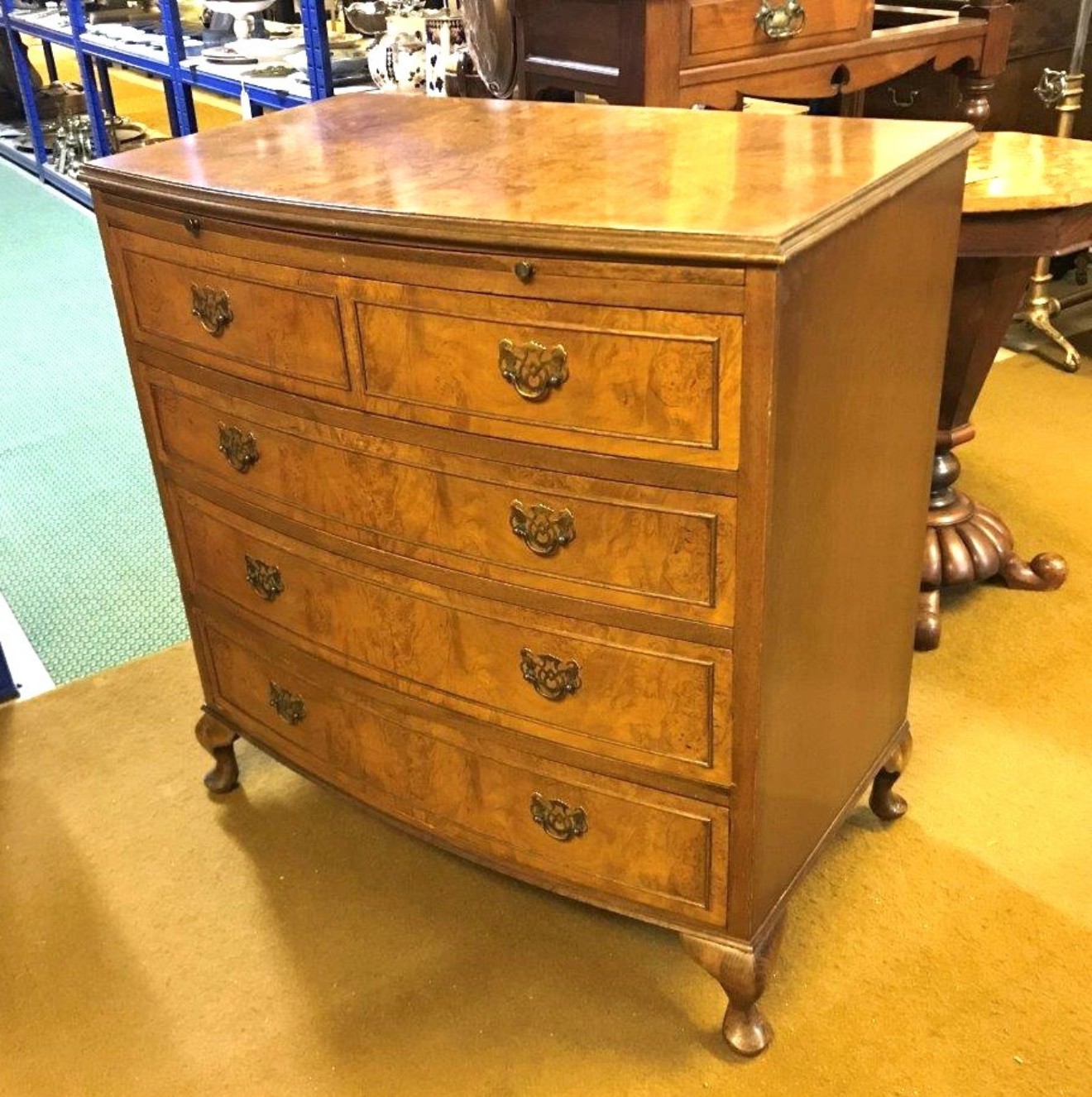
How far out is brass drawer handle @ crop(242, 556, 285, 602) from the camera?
1.51 meters

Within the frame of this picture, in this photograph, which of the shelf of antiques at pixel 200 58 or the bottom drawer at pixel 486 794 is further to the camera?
the shelf of antiques at pixel 200 58

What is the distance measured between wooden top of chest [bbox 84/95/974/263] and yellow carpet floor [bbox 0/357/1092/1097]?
92 centimetres

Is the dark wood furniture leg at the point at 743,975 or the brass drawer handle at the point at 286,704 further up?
the brass drawer handle at the point at 286,704

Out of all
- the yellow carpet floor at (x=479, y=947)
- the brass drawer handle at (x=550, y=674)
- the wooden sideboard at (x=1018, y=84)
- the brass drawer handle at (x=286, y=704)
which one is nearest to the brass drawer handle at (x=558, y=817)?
the brass drawer handle at (x=550, y=674)

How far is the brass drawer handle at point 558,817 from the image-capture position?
1364 millimetres

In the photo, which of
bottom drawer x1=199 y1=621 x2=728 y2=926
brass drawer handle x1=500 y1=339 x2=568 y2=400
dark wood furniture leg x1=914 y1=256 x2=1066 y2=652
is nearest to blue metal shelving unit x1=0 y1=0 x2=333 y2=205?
dark wood furniture leg x1=914 y1=256 x2=1066 y2=652

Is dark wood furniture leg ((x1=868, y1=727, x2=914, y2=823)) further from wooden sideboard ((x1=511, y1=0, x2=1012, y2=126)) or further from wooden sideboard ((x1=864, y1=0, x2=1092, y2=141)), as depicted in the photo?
wooden sideboard ((x1=864, y1=0, x2=1092, y2=141))

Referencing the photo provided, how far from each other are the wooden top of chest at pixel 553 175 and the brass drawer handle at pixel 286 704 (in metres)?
0.63

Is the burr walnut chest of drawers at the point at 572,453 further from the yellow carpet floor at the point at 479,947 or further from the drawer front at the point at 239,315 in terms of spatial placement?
the yellow carpet floor at the point at 479,947

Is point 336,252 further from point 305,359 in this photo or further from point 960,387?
point 960,387

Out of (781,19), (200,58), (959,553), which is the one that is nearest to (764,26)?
(781,19)

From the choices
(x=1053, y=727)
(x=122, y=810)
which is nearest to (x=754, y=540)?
(x=1053, y=727)

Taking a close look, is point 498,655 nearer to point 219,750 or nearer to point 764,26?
point 219,750

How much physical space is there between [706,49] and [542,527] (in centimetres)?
109
